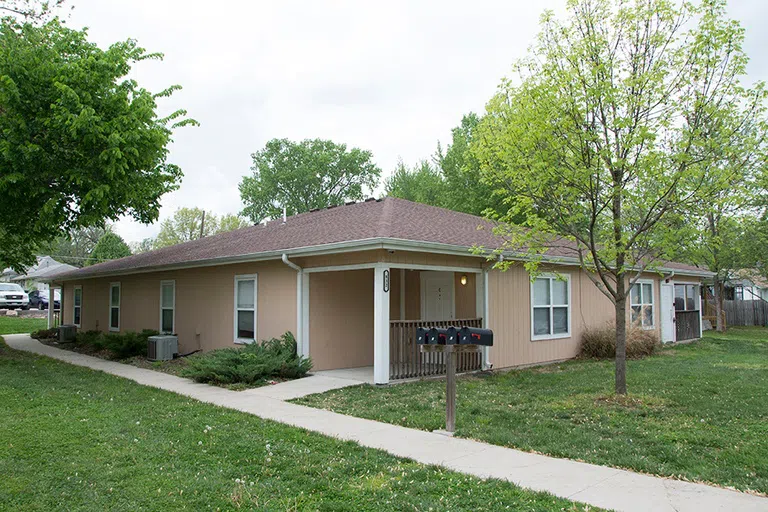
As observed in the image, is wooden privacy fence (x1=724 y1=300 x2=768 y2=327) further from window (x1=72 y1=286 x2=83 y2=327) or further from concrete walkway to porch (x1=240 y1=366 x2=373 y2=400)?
window (x1=72 y1=286 x2=83 y2=327)

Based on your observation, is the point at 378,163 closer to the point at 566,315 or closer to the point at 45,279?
the point at 45,279

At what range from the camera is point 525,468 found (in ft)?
16.5

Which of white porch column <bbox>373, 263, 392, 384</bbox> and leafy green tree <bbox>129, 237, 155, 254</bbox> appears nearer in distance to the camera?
white porch column <bbox>373, 263, 392, 384</bbox>

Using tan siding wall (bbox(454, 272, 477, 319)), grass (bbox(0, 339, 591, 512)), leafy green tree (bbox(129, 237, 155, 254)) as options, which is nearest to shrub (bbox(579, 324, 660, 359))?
tan siding wall (bbox(454, 272, 477, 319))

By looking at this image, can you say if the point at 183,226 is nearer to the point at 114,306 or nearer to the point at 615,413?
the point at 114,306

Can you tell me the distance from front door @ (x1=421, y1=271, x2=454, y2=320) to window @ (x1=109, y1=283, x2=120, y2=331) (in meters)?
10.7

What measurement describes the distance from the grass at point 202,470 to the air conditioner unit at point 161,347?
574cm

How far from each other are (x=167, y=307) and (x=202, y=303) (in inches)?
89.1

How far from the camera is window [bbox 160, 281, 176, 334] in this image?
50.2 feet

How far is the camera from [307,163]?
159ft

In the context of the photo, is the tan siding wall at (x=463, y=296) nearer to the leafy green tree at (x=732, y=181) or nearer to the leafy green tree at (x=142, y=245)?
the leafy green tree at (x=732, y=181)

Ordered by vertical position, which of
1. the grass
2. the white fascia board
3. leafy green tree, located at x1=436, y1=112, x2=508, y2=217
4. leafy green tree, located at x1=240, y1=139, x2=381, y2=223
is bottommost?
the grass

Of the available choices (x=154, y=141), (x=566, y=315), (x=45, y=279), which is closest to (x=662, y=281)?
(x=566, y=315)

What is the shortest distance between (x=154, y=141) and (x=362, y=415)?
810cm
